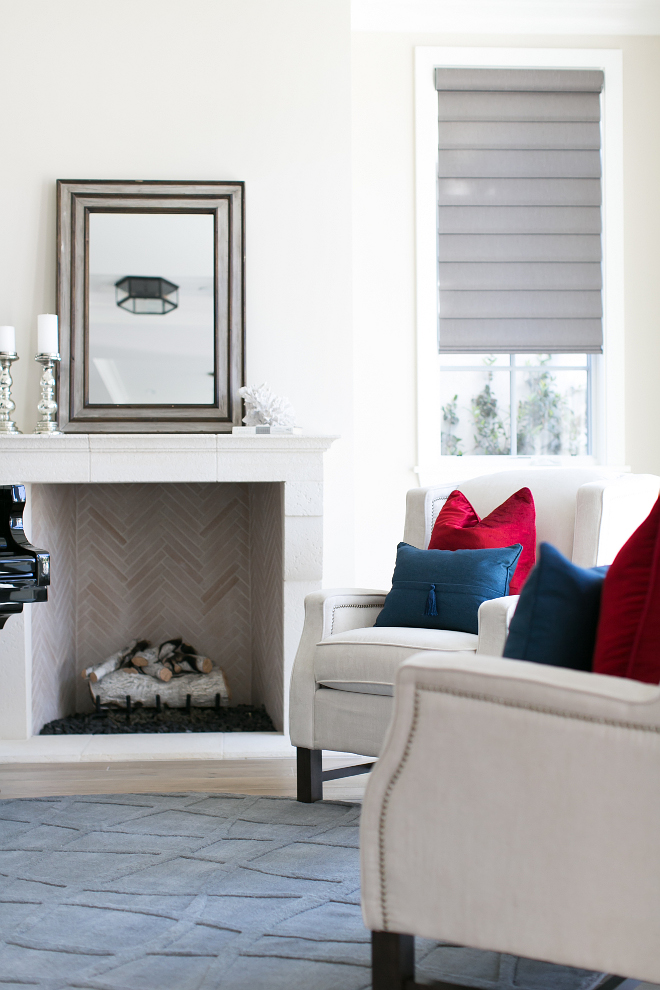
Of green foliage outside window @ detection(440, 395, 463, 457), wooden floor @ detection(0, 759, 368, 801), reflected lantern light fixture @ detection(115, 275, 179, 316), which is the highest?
reflected lantern light fixture @ detection(115, 275, 179, 316)

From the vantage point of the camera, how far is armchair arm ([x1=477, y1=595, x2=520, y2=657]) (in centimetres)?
220

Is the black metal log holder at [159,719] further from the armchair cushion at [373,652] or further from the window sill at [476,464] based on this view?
the window sill at [476,464]

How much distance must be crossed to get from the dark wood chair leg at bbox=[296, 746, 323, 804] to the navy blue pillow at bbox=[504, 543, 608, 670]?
1.31 meters

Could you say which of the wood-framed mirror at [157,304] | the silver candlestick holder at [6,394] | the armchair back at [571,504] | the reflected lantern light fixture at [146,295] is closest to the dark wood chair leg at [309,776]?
the armchair back at [571,504]

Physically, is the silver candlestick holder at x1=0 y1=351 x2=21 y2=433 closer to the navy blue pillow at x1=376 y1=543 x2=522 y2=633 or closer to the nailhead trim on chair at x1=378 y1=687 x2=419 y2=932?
the navy blue pillow at x1=376 y1=543 x2=522 y2=633

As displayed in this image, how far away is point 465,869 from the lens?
1283 millimetres

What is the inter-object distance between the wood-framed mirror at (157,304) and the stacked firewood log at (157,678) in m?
1.00

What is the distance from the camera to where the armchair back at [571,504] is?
8.23 ft

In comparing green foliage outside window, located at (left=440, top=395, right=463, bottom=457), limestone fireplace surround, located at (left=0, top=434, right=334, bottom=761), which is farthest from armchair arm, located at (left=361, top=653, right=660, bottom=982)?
green foliage outside window, located at (left=440, top=395, right=463, bottom=457)

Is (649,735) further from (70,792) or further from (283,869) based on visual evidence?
(70,792)

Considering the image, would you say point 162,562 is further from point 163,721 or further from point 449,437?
point 449,437

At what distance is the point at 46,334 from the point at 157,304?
0.48 meters

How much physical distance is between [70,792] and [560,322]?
3045mm

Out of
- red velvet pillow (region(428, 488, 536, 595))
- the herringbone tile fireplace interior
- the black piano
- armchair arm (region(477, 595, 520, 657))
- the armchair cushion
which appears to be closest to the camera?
armchair arm (region(477, 595, 520, 657))
